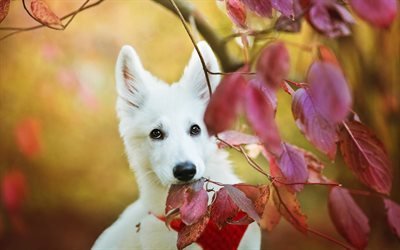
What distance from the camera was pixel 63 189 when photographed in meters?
1.87

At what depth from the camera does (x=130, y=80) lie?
3.49 feet

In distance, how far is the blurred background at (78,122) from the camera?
1725 millimetres

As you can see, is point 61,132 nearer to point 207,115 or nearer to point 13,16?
point 13,16

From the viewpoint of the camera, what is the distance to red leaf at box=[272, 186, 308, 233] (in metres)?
1.02

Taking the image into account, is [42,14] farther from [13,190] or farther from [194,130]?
[13,190]

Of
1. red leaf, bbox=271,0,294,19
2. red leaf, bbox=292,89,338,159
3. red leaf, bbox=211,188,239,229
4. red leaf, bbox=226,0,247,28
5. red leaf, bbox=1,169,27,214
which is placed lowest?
red leaf, bbox=1,169,27,214

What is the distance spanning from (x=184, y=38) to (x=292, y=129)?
436 millimetres

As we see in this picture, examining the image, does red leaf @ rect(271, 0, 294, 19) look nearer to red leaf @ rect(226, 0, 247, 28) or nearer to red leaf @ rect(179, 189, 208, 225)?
red leaf @ rect(226, 0, 247, 28)

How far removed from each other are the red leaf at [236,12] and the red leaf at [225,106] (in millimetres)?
347

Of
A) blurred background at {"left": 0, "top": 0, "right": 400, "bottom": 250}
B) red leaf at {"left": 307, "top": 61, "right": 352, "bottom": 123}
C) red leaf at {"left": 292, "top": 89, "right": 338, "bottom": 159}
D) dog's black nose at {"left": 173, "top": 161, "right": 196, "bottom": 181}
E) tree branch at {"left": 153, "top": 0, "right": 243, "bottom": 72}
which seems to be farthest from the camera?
blurred background at {"left": 0, "top": 0, "right": 400, "bottom": 250}

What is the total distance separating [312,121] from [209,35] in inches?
22.7

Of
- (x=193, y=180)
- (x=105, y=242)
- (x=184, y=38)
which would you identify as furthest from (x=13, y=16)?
(x=193, y=180)

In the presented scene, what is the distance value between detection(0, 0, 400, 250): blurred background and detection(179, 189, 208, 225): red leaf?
0.72m

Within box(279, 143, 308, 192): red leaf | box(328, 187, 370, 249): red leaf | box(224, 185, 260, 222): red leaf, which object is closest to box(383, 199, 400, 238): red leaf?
box(328, 187, 370, 249): red leaf
